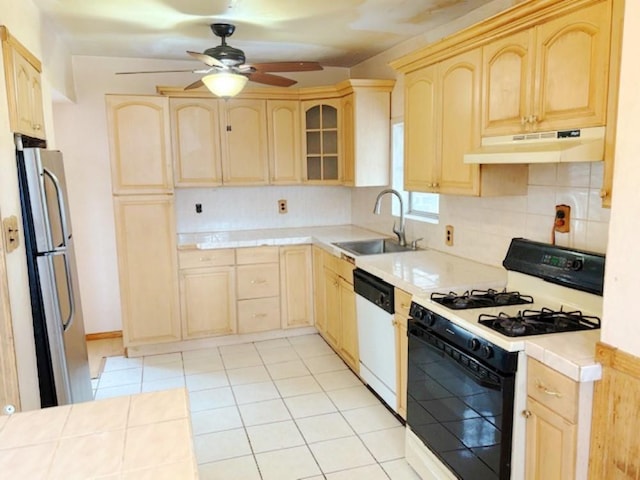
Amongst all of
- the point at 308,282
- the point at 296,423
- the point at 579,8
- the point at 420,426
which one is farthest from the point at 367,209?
the point at 579,8

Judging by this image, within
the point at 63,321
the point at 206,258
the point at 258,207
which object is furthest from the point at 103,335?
the point at 63,321

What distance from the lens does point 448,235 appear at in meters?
3.35

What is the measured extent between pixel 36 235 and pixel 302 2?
1.91 m

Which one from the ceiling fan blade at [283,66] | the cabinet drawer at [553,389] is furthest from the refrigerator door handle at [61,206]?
the cabinet drawer at [553,389]

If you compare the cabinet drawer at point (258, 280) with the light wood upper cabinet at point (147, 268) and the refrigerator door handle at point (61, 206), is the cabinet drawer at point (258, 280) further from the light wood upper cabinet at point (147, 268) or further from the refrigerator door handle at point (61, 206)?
the refrigerator door handle at point (61, 206)

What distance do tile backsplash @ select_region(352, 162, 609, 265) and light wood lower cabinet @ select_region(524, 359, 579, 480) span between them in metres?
0.76

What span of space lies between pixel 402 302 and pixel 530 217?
0.81 metres

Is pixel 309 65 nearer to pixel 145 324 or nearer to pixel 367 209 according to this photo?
pixel 367 209

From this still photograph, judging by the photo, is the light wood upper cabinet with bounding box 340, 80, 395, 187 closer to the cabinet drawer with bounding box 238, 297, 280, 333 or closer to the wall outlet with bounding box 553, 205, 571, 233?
the cabinet drawer with bounding box 238, 297, 280, 333

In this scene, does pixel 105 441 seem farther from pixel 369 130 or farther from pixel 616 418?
pixel 369 130

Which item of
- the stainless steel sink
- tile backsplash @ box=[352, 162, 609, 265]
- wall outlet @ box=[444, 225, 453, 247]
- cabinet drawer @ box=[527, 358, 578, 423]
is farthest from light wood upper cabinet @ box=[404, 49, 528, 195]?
cabinet drawer @ box=[527, 358, 578, 423]

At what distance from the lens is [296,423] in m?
3.00

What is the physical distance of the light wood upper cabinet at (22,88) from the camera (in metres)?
2.17

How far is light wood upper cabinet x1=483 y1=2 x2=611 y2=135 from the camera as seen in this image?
5.92ft
